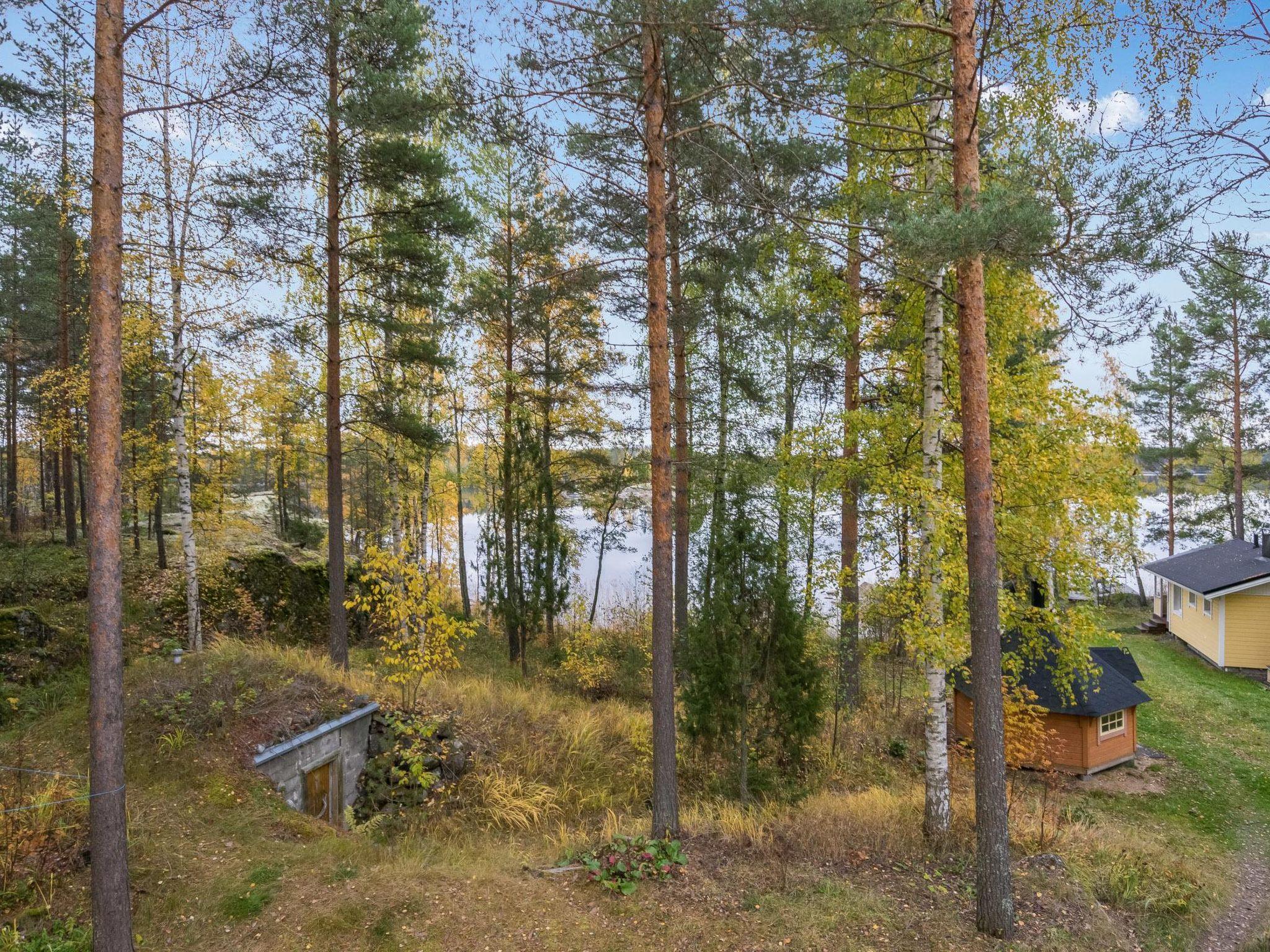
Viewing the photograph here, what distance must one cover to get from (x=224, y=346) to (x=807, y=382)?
10.3 m

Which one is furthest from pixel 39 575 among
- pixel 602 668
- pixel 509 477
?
pixel 602 668

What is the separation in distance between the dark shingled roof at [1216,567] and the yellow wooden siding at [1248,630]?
1.89 feet

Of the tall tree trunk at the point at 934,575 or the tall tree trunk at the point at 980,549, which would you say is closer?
the tall tree trunk at the point at 980,549

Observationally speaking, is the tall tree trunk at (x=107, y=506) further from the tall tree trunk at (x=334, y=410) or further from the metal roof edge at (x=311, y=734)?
the tall tree trunk at (x=334, y=410)

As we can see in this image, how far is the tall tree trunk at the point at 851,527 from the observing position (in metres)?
8.69

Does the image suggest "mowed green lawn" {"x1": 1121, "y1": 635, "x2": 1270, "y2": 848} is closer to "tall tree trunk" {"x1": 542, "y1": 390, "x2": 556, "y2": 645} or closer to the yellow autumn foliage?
"tall tree trunk" {"x1": 542, "y1": 390, "x2": 556, "y2": 645}

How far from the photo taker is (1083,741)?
39.9ft

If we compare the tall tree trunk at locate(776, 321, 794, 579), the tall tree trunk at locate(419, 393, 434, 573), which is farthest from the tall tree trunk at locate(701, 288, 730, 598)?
the tall tree trunk at locate(419, 393, 434, 573)

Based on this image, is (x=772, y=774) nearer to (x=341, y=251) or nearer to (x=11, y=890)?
(x=11, y=890)

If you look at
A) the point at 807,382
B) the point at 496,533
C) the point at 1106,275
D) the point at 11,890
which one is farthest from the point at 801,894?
the point at 807,382

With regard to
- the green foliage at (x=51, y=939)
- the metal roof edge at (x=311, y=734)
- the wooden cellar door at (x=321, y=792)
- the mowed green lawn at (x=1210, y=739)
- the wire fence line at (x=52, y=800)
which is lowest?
the mowed green lawn at (x=1210, y=739)

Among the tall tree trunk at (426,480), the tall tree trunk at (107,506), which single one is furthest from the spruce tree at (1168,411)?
the tall tree trunk at (107,506)

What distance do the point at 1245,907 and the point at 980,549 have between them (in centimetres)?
682

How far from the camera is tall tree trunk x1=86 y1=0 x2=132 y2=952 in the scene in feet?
14.6
